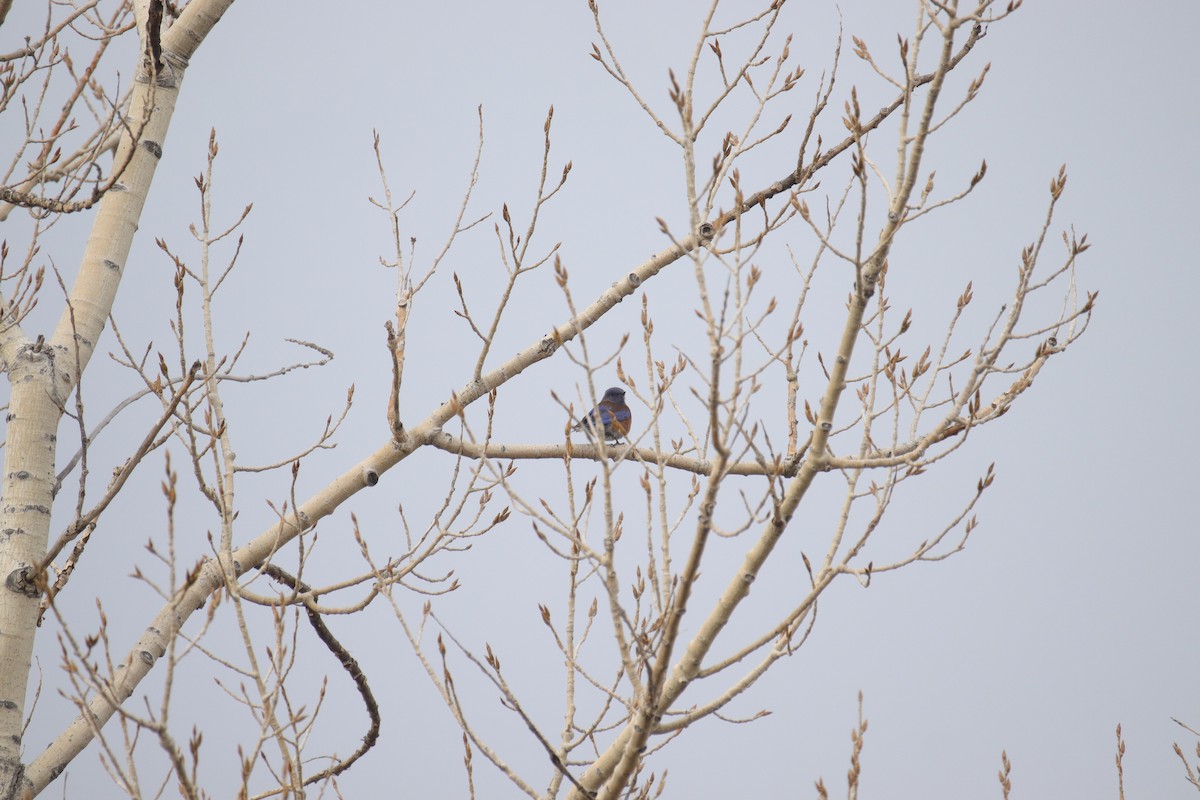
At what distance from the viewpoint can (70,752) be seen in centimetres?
312

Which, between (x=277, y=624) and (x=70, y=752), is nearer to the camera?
(x=277, y=624)

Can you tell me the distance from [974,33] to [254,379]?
2.72 metres

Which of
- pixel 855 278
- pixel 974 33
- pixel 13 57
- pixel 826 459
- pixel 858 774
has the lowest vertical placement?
pixel 858 774

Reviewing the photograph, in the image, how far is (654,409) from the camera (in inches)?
106

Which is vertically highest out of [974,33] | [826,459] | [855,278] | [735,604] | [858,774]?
[974,33]

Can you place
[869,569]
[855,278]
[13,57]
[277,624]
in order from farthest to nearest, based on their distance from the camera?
[13,57]
[277,624]
[869,569]
[855,278]

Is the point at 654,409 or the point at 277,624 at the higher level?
the point at 654,409

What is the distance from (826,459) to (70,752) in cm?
251

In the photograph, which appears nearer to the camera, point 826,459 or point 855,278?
point 855,278

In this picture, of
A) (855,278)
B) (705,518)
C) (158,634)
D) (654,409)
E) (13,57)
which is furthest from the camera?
(13,57)

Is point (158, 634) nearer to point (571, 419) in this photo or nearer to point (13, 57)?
point (571, 419)

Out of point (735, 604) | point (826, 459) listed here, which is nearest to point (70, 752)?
point (735, 604)

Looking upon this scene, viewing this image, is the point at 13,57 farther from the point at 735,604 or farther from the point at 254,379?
the point at 735,604

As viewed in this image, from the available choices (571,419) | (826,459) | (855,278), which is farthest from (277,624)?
(855,278)
